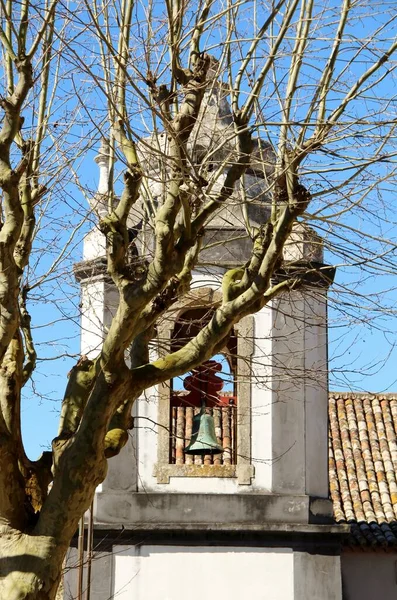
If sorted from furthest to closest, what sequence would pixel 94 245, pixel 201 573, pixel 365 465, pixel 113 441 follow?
pixel 365 465 → pixel 94 245 → pixel 201 573 → pixel 113 441

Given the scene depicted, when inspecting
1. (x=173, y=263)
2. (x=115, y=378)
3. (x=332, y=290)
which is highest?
(x=332, y=290)

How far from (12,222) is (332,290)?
336 cm

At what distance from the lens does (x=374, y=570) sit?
18312 millimetres

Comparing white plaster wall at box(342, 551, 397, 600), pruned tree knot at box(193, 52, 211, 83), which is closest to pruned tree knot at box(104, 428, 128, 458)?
pruned tree knot at box(193, 52, 211, 83)

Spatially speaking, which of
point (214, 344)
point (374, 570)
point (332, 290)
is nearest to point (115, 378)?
point (214, 344)

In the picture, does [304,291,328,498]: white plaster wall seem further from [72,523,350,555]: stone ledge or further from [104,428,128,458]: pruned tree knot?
[104,428,128,458]: pruned tree knot

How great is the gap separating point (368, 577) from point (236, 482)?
12.1ft

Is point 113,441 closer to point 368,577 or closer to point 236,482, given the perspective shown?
point 236,482

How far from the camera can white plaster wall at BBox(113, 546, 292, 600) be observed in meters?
15.2

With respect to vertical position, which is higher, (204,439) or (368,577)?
(204,439)

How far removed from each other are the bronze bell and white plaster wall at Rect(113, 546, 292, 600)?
150 centimetres

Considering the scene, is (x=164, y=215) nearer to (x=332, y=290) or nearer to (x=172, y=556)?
(x=332, y=290)

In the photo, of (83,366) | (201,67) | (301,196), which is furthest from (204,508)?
(201,67)

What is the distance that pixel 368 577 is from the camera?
18.3 m
